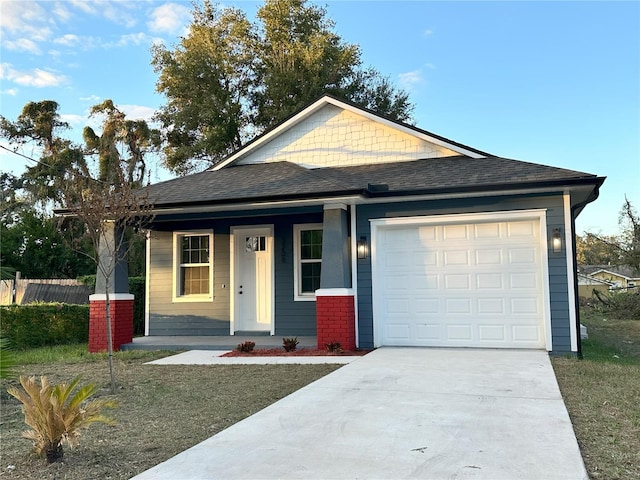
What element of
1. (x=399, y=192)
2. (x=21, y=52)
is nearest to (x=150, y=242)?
(x=21, y=52)

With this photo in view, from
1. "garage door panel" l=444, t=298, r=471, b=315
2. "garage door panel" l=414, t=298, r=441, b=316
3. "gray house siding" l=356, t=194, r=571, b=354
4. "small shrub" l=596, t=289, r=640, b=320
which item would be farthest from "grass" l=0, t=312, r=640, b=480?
"small shrub" l=596, t=289, r=640, b=320

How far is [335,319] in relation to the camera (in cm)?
884

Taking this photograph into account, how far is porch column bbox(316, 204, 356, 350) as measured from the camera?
8.82 metres

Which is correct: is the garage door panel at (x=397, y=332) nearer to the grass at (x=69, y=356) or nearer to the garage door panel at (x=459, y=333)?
the garage door panel at (x=459, y=333)

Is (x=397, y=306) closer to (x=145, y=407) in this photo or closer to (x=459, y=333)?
(x=459, y=333)

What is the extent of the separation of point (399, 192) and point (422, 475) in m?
6.10

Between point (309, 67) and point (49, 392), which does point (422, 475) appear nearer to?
point (49, 392)

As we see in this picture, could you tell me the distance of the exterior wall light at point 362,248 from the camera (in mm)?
9203

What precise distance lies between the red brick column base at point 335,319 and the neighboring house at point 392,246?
25 millimetres

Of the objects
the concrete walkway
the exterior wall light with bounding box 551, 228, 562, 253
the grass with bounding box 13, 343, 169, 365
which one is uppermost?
the exterior wall light with bounding box 551, 228, 562, 253

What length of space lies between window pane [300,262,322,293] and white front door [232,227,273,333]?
0.79m

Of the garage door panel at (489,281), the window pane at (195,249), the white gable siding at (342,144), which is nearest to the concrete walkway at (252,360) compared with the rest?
the garage door panel at (489,281)

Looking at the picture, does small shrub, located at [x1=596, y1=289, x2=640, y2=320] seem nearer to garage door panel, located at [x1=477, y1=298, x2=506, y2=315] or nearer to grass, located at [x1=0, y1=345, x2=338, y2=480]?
garage door panel, located at [x1=477, y1=298, x2=506, y2=315]

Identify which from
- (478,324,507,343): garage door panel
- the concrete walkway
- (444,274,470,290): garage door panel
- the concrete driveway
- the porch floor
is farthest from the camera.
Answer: the porch floor
